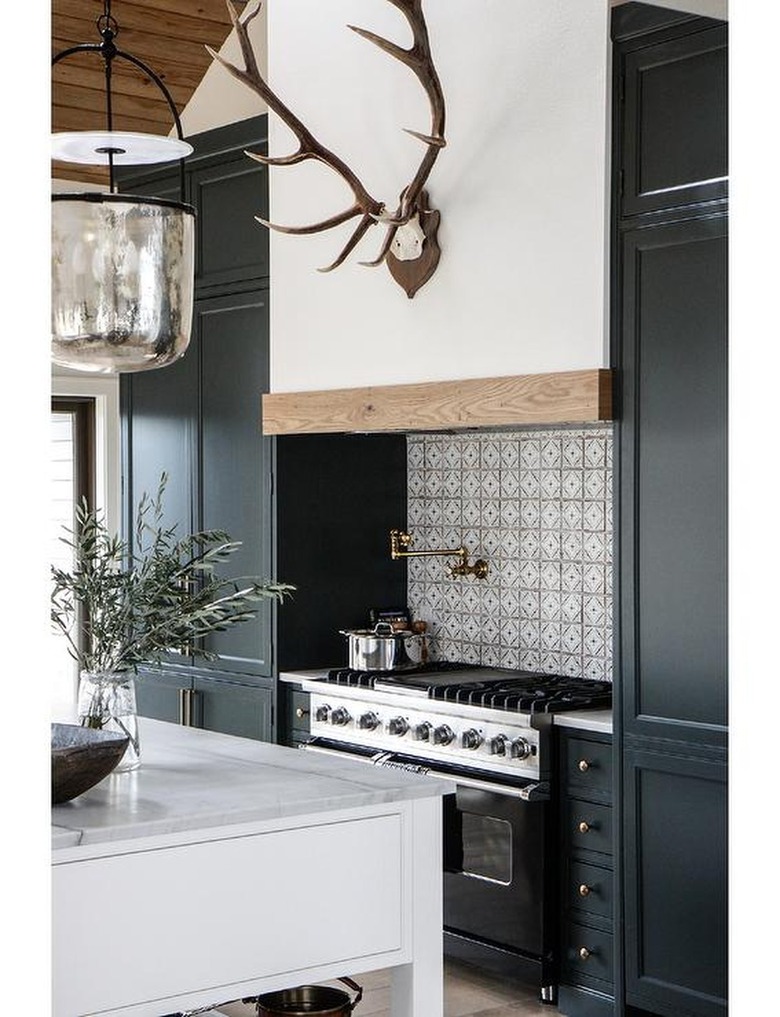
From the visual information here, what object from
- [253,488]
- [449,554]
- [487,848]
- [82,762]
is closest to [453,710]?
[487,848]

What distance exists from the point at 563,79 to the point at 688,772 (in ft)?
6.21

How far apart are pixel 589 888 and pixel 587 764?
351 mm

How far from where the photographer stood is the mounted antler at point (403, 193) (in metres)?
4.21

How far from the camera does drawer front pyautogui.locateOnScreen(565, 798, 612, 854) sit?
4.13 m

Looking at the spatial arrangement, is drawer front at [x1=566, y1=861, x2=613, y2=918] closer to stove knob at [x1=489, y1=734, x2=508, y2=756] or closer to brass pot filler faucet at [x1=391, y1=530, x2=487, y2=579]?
stove knob at [x1=489, y1=734, x2=508, y2=756]

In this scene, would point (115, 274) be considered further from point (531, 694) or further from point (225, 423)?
point (225, 423)

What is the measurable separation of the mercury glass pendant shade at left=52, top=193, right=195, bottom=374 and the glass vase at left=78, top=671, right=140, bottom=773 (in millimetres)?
799

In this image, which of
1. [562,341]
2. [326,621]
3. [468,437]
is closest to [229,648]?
[326,621]

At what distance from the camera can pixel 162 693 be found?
5.76m

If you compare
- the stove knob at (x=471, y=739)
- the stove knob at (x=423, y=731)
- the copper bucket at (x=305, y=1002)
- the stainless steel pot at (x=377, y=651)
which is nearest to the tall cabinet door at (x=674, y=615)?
the stove knob at (x=471, y=739)

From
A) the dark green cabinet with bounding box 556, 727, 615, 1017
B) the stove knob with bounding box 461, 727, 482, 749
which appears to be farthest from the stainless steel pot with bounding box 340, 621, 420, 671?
the dark green cabinet with bounding box 556, 727, 615, 1017

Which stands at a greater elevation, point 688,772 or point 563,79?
point 563,79

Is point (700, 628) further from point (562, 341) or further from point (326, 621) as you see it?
point (326, 621)
